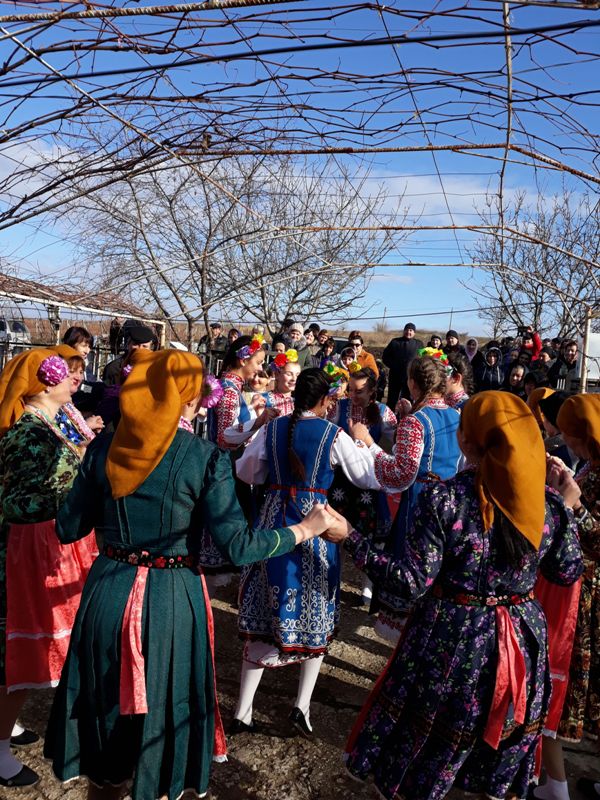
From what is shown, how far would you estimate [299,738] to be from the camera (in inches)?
121

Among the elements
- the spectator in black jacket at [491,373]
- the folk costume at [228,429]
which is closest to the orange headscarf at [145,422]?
the folk costume at [228,429]

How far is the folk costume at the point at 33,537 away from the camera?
253 cm

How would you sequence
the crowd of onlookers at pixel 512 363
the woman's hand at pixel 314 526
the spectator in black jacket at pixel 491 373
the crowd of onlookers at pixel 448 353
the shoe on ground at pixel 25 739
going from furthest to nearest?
the spectator in black jacket at pixel 491 373 < the crowd of onlookers at pixel 512 363 < the crowd of onlookers at pixel 448 353 < the shoe on ground at pixel 25 739 < the woman's hand at pixel 314 526

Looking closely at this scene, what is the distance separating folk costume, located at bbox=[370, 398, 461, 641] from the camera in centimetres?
329

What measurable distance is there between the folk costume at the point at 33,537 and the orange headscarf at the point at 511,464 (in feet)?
5.34

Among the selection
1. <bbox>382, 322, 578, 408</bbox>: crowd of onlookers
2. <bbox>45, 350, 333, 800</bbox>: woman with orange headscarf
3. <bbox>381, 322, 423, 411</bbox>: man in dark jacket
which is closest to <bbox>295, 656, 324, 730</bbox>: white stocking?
<bbox>45, 350, 333, 800</bbox>: woman with orange headscarf

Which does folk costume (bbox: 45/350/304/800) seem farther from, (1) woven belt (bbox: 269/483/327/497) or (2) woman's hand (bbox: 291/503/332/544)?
(1) woven belt (bbox: 269/483/327/497)

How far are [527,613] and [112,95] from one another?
2510mm

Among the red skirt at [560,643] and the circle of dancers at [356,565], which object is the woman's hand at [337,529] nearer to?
the circle of dancers at [356,565]

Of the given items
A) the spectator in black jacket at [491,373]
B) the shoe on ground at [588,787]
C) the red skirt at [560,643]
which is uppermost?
the spectator in black jacket at [491,373]

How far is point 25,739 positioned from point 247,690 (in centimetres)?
102

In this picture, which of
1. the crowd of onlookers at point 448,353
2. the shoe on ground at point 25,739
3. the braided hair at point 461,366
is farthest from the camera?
the crowd of onlookers at point 448,353

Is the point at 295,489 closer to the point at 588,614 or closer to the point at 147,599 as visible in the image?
the point at 147,599

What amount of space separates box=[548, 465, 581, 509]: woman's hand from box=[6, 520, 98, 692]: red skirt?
2.04 meters
